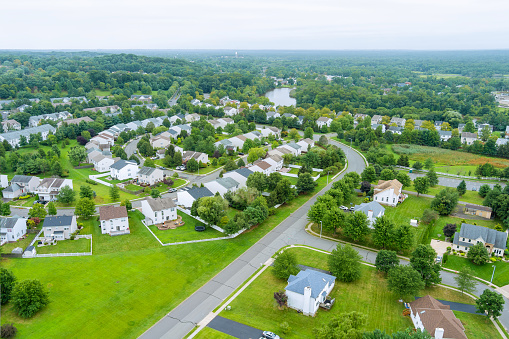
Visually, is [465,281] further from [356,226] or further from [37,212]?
[37,212]

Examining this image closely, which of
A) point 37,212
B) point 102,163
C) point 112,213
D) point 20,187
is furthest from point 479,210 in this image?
point 20,187

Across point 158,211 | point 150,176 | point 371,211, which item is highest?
point 371,211

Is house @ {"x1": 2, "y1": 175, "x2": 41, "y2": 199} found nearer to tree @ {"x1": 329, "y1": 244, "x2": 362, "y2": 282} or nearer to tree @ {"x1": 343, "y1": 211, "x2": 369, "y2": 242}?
tree @ {"x1": 329, "y1": 244, "x2": 362, "y2": 282}

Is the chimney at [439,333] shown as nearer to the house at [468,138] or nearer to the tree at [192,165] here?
the tree at [192,165]

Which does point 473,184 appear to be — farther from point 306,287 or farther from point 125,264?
point 125,264

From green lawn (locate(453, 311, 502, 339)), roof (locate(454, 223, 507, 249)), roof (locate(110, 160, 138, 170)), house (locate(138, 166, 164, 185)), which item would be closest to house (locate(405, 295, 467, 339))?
green lawn (locate(453, 311, 502, 339))

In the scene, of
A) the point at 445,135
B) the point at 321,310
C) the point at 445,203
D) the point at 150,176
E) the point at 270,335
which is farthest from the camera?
the point at 445,135
